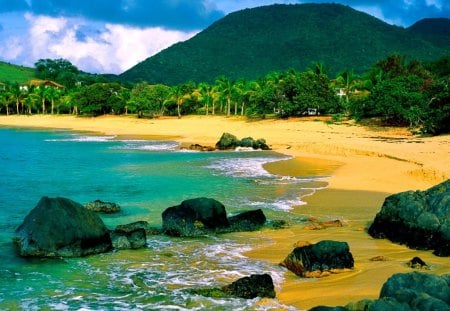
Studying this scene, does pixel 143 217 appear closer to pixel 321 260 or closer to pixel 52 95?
pixel 321 260

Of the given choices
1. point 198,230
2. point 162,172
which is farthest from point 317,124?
point 198,230

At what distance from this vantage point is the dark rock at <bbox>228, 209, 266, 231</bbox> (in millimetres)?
14219

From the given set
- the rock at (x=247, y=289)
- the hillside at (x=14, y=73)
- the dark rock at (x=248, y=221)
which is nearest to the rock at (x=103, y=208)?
the dark rock at (x=248, y=221)

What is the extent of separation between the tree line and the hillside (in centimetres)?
5373

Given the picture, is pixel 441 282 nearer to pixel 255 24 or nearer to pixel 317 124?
pixel 317 124

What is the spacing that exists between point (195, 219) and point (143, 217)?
2931 millimetres

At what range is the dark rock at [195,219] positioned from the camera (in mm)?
13891

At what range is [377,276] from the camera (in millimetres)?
9602

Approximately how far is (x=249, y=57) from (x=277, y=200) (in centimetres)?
14480

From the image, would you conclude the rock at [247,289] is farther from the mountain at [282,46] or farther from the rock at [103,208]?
the mountain at [282,46]

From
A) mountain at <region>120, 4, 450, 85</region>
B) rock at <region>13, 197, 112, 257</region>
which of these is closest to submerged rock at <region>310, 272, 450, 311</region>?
rock at <region>13, 197, 112, 257</region>

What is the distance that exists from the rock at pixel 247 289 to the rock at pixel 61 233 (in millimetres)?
4018

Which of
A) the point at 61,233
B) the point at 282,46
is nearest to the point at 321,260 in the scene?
the point at 61,233

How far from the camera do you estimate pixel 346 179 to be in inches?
898
